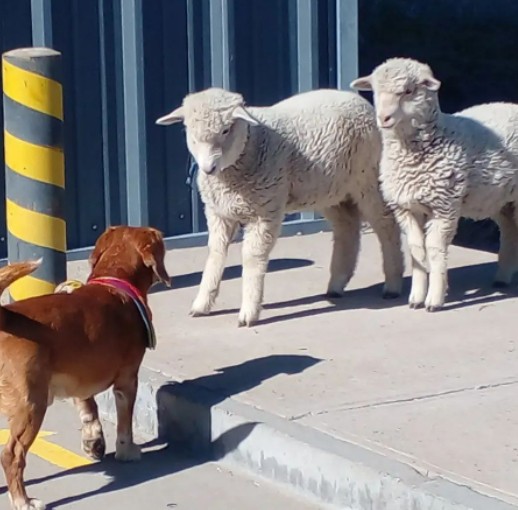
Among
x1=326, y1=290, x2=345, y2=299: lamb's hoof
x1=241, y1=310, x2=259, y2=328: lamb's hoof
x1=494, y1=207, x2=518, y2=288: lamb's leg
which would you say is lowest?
x1=326, y1=290, x2=345, y2=299: lamb's hoof

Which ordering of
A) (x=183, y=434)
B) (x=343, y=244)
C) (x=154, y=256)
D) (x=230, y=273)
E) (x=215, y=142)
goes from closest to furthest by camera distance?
(x=154, y=256) < (x=183, y=434) < (x=215, y=142) < (x=343, y=244) < (x=230, y=273)

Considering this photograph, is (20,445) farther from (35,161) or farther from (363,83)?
(363,83)

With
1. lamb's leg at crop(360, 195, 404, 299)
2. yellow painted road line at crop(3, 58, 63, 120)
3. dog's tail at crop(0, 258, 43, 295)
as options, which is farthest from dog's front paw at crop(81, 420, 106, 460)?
lamb's leg at crop(360, 195, 404, 299)

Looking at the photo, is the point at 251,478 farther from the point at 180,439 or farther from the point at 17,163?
the point at 17,163

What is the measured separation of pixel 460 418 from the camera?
5605 mm

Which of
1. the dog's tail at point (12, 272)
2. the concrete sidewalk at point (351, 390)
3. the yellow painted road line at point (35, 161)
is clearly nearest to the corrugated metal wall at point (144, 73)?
the concrete sidewalk at point (351, 390)

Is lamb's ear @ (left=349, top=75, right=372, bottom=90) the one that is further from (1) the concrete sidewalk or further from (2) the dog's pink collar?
(2) the dog's pink collar

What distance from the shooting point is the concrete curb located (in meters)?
4.81

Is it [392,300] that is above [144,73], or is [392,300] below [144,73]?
below

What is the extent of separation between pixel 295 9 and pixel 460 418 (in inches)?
169

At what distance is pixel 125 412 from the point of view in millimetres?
5609

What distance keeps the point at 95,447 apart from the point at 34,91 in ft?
6.00

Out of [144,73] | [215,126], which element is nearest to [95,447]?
[215,126]

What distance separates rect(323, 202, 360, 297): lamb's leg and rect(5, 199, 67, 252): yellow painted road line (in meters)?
1.68
